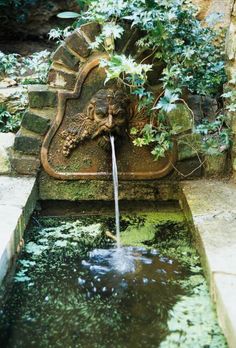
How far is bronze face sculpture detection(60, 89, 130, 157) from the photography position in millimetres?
3396

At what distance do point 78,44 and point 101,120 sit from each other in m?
0.61

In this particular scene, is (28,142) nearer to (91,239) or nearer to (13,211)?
(13,211)

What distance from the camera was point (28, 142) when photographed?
3605 millimetres

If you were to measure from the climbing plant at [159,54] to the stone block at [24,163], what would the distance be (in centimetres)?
83

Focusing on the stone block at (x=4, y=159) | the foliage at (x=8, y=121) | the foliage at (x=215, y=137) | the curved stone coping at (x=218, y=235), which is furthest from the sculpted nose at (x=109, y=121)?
the foliage at (x=8, y=121)

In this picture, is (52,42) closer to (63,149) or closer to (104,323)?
(63,149)

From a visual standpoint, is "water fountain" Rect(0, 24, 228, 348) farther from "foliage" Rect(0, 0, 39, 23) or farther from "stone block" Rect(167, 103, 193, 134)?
"foliage" Rect(0, 0, 39, 23)

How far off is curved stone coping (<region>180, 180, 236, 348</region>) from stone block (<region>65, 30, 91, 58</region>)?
1.31 metres

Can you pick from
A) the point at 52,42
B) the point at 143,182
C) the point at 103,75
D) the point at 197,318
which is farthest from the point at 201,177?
the point at 52,42

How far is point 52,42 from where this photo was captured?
703 centimetres

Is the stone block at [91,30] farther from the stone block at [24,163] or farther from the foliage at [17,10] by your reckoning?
the foliage at [17,10]

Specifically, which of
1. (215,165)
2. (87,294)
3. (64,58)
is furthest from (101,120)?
(87,294)

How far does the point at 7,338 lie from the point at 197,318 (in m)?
0.91

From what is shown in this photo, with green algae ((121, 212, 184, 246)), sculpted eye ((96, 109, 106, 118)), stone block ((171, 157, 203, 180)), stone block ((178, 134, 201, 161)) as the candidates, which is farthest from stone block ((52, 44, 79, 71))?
green algae ((121, 212, 184, 246))
